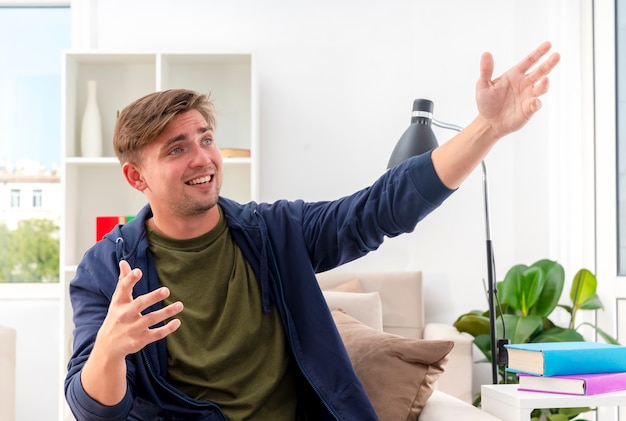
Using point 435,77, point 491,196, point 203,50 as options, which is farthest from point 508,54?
point 203,50

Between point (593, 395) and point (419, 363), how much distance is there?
1.49 ft

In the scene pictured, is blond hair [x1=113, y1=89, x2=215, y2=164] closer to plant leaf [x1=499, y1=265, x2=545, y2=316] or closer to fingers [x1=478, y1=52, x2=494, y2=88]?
fingers [x1=478, y1=52, x2=494, y2=88]

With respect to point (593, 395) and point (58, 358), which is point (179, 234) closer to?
point (593, 395)

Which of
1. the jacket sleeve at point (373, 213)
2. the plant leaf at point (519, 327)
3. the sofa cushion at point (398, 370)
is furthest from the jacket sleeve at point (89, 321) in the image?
the plant leaf at point (519, 327)

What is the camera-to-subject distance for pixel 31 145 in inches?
157

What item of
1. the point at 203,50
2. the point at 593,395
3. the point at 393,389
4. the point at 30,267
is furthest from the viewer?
the point at 30,267

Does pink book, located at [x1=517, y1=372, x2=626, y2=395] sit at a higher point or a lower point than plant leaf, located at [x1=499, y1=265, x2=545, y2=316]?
lower

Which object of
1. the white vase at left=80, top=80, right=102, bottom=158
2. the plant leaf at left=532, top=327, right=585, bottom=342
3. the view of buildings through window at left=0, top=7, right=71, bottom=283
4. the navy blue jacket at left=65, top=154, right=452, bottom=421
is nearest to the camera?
the navy blue jacket at left=65, top=154, right=452, bottom=421

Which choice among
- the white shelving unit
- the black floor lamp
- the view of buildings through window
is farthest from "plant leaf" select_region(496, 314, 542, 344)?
the view of buildings through window

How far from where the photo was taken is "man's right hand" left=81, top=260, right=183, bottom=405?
1474 mm

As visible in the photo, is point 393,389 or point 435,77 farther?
point 435,77

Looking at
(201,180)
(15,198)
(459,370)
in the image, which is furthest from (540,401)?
(15,198)

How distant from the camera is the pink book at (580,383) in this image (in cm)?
191

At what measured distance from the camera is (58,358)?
3.80m
